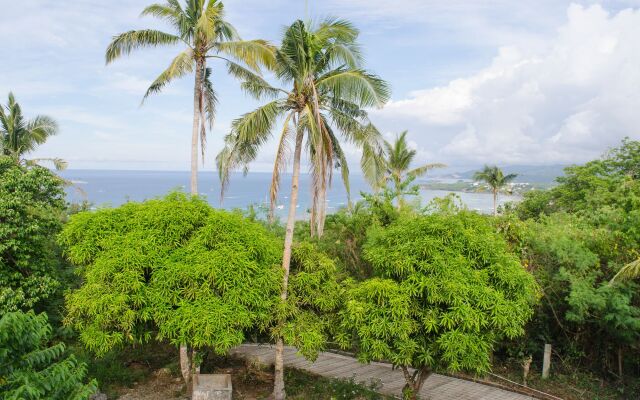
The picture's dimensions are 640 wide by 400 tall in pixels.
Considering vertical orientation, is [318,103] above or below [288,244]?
above

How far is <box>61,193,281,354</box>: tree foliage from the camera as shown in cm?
967

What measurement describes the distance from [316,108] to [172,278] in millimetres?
4571

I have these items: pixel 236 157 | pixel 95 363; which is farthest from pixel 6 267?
pixel 236 157

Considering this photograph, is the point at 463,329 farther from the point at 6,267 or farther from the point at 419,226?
the point at 6,267

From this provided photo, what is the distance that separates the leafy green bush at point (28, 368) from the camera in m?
5.62

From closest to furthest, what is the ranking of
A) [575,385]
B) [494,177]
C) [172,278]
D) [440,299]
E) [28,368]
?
[28,368] → [440,299] → [172,278] → [575,385] → [494,177]

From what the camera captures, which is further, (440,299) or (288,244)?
(288,244)

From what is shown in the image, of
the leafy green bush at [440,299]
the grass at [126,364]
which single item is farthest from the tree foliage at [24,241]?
the leafy green bush at [440,299]

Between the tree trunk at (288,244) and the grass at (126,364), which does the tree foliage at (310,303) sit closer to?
the tree trunk at (288,244)

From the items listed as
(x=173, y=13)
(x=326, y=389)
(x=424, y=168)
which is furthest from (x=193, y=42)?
(x=424, y=168)

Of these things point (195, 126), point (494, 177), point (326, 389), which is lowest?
point (326, 389)

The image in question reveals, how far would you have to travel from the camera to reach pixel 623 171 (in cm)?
2900

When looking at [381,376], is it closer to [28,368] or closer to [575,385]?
[575,385]

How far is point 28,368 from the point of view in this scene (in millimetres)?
6043
